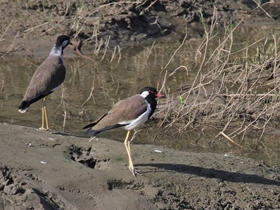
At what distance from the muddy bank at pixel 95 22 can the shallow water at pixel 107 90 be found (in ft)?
1.27

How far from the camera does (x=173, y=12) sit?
16.0m

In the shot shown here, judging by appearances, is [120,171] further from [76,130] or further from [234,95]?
[234,95]

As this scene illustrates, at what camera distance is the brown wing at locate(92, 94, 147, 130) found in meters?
7.55

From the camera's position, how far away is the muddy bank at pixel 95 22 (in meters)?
13.8

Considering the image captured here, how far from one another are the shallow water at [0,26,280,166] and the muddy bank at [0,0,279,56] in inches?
15.3

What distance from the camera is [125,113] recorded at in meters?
7.57

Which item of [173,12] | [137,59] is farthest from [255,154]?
[173,12]

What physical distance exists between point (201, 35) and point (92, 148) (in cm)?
800

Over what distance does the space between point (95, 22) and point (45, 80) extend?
5.37 m

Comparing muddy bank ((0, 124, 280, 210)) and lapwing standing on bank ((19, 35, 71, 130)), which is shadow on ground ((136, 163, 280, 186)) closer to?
muddy bank ((0, 124, 280, 210))

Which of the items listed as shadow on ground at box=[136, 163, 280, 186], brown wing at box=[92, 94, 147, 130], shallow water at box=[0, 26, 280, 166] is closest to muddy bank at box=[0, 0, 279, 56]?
shallow water at box=[0, 26, 280, 166]

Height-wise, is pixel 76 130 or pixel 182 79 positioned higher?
pixel 76 130

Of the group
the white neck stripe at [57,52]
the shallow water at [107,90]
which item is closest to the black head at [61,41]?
the white neck stripe at [57,52]

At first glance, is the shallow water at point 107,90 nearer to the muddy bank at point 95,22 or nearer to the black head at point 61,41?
the muddy bank at point 95,22
